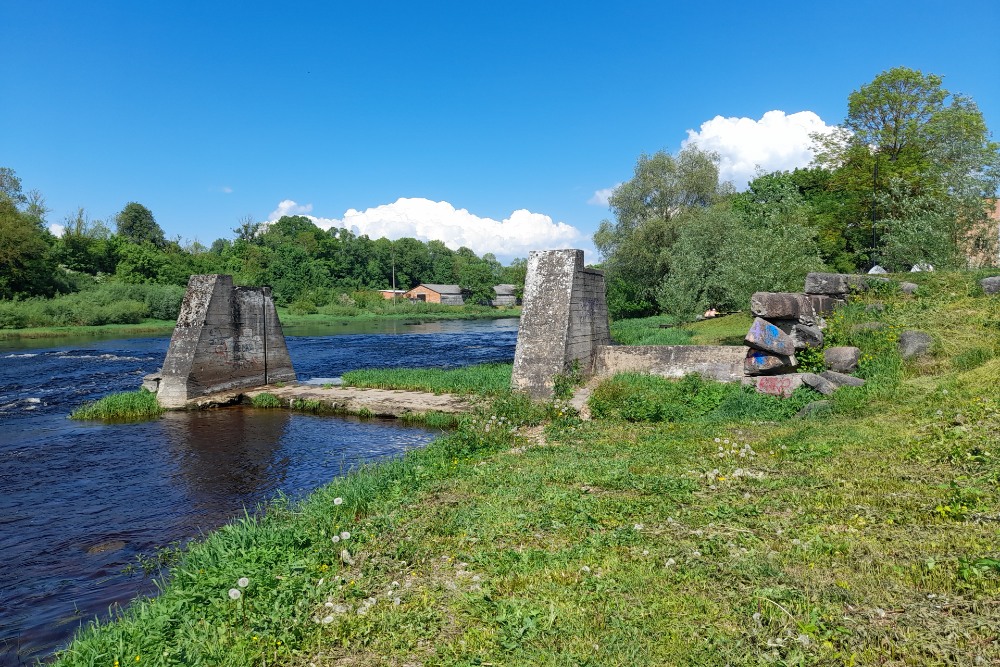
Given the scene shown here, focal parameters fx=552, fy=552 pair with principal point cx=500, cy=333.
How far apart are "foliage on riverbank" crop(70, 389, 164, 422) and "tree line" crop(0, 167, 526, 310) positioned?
47.0 metres

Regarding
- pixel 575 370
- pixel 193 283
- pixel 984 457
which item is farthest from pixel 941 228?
pixel 193 283

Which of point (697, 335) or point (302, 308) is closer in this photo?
point (697, 335)

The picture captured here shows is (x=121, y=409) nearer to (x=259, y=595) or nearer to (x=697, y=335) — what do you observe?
(x=259, y=595)

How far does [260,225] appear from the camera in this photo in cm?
11256

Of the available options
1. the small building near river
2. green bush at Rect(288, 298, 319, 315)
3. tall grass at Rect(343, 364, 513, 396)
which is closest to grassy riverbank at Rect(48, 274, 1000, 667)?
tall grass at Rect(343, 364, 513, 396)

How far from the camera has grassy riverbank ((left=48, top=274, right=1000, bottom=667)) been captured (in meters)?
3.45

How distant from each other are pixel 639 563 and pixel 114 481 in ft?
33.0

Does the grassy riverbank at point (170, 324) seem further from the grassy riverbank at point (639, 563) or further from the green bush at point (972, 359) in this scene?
the green bush at point (972, 359)

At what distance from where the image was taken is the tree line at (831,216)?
65.9 feet

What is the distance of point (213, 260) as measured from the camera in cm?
8431

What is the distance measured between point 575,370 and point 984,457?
7759 millimetres

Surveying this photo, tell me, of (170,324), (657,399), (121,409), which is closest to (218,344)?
(121,409)

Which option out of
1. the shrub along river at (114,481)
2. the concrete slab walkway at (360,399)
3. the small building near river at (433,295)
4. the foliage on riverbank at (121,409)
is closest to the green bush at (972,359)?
the concrete slab walkway at (360,399)

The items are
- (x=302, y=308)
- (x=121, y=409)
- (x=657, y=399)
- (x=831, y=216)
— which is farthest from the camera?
(x=302, y=308)
